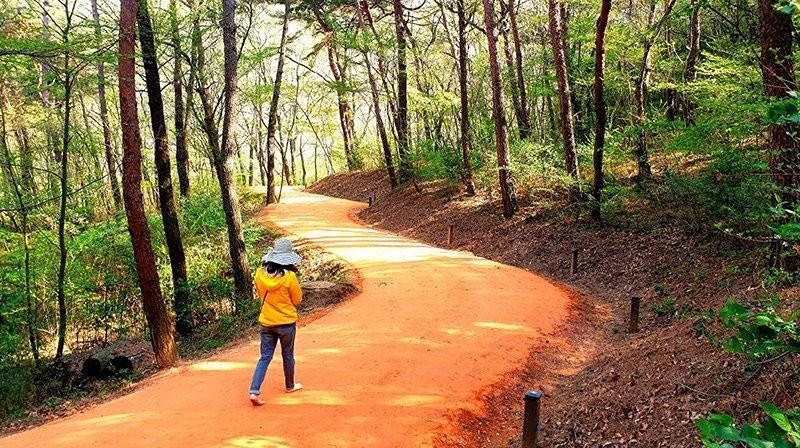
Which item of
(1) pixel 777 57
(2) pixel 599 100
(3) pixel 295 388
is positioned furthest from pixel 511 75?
(3) pixel 295 388

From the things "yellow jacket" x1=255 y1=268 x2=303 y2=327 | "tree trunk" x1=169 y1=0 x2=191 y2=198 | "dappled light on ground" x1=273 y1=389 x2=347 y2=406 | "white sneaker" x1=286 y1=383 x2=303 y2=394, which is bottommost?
"dappled light on ground" x1=273 y1=389 x2=347 y2=406

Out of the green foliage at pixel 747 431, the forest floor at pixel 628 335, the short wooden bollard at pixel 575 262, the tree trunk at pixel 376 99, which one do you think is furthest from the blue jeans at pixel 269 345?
the tree trunk at pixel 376 99

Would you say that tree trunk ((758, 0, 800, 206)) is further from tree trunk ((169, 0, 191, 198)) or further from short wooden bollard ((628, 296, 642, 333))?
tree trunk ((169, 0, 191, 198))

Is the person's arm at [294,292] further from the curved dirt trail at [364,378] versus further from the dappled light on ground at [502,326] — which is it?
the dappled light on ground at [502,326]

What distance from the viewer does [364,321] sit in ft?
33.5

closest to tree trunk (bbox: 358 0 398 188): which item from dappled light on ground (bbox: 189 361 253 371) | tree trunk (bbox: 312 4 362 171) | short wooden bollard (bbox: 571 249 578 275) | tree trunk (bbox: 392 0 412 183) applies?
tree trunk (bbox: 392 0 412 183)

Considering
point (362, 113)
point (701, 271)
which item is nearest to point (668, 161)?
point (701, 271)

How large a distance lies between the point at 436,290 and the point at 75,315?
33.4 feet

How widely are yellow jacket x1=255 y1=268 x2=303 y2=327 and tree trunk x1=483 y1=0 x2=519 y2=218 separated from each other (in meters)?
12.0

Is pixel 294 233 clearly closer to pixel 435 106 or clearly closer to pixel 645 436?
pixel 435 106

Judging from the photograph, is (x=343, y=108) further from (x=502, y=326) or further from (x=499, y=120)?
(x=502, y=326)

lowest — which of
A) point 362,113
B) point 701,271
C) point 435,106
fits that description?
point 701,271

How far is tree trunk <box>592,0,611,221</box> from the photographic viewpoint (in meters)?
13.1

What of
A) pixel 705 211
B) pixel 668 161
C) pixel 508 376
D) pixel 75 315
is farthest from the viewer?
pixel 668 161
